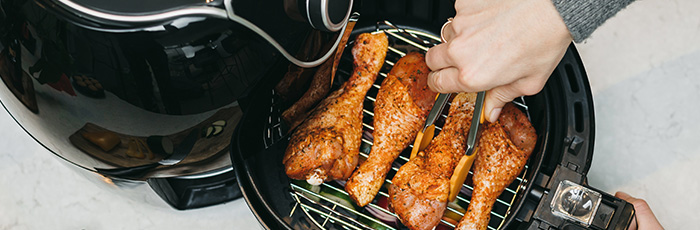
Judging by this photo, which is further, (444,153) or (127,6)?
(444,153)

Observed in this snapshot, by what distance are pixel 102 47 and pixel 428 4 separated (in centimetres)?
85

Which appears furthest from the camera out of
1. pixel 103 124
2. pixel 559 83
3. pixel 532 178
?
pixel 559 83

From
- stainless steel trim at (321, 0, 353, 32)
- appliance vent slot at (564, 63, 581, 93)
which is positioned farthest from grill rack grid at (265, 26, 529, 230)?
stainless steel trim at (321, 0, 353, 32)

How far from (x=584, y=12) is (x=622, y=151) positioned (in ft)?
2.50

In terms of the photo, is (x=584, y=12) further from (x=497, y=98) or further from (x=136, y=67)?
(x=136, y=67)

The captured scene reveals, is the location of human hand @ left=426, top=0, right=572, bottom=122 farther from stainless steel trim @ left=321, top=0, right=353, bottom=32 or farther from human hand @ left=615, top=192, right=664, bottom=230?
human hand @ left=615, top=192, right=664, bottom=230

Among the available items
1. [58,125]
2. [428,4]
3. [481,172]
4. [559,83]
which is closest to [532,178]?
[481,172]

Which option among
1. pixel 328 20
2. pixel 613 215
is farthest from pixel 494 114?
pixel 328 20

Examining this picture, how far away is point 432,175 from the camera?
118cm

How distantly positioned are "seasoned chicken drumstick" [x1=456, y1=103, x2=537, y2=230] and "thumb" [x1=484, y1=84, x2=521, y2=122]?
89 mm

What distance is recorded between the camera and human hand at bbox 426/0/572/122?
2.92 feet

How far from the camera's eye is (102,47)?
30.6 inches

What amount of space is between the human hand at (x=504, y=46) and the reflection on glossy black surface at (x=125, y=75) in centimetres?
28

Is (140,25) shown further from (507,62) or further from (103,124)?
(507,62)
